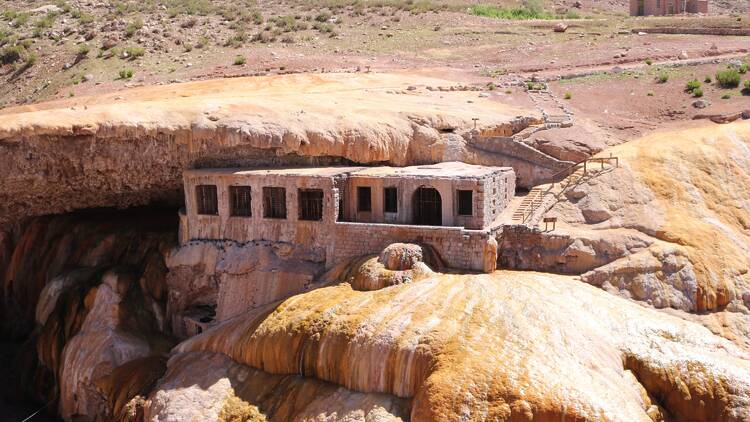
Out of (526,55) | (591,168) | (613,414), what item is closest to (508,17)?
(526,55)

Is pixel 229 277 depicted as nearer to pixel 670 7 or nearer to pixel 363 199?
pixel 363 199

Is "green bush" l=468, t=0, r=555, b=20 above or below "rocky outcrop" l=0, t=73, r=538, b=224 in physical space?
above

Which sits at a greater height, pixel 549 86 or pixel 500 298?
pixel 549 86

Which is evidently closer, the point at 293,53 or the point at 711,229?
the point at 711,229

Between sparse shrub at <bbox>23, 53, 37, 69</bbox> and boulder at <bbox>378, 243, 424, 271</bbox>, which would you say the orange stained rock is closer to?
boulder at <bbox>378, 243, 424, 271</bbox>

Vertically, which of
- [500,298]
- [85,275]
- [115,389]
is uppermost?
[500,298]

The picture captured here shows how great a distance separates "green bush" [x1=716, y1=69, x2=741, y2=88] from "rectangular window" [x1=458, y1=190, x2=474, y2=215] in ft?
57.4

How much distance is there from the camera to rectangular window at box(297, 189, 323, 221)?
83.7 ft

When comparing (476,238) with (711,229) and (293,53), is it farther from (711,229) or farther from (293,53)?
(293,53)

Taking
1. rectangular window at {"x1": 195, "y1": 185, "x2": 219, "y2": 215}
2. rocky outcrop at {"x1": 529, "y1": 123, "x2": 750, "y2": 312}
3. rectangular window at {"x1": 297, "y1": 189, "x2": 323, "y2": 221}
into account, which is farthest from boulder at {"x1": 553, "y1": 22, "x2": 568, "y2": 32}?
rectangular window at {"x1": 195, "y1": 185, "x2": 219, "y2": 215}

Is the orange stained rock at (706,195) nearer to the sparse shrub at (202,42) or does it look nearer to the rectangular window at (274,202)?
the rectangular window at (274,202)

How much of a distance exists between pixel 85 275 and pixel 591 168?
18.9 meters

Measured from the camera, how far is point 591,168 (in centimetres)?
2783

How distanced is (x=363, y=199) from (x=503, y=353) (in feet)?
30.3
